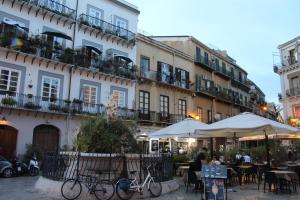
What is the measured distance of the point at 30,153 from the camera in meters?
19.8

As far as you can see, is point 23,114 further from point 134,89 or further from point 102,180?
point 102,180

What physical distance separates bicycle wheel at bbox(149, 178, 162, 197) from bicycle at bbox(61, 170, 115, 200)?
4.26 feet

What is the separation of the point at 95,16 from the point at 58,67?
6179mm

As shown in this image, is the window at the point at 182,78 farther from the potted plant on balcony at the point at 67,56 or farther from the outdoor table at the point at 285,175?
the outdoor table at the point at 285,175

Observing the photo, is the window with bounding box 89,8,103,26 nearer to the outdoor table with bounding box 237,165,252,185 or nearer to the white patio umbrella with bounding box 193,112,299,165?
the white patio umbrella with bounding box 193,112,299,165

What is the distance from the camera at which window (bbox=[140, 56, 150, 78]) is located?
2939 cm

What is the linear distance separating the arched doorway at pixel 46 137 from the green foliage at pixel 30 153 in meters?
0.97

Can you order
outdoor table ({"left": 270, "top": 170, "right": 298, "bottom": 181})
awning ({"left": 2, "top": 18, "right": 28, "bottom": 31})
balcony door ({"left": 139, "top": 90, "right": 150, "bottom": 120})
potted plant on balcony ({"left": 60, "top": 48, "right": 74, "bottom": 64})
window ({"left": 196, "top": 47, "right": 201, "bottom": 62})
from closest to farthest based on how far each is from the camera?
outdoor table ({"left": 270, "top": 170, "right": 298, "bottom": 181}), awning ({"left": 2, "top": 18, "right": 28, "bottom": 31}), potted plant on balcony ({"left": 60, "top": 48, "right": 74, "bottom": 64}), balcony door ({"left": 139, "top": 90, "right": 150, "bottom": 120}), window ({"left": 196, "top": 47, "right": 201, "bottom": 62})

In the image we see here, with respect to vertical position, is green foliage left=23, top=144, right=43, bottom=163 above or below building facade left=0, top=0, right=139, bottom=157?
below

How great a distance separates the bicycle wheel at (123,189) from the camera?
950 centimetres

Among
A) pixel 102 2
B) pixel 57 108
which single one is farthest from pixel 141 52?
pixel 57 108

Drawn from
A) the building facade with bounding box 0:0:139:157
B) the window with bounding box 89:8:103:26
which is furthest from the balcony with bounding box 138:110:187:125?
the window with bounding box 89:8:103:26

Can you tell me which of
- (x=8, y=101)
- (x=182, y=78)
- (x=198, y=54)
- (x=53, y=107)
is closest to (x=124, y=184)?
(x=8, y=101)

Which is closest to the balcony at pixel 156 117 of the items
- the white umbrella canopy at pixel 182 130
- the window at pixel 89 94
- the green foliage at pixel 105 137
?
the window at pixel 89 94
